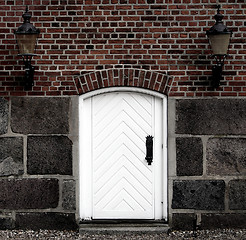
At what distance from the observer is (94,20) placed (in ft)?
18.7

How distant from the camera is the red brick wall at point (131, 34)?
5.71 meters

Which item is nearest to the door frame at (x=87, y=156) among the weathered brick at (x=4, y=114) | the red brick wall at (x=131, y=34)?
the red brick wall at (x=131, y=34)

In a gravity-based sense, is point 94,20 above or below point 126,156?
above

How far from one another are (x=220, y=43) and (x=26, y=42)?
2539 mm

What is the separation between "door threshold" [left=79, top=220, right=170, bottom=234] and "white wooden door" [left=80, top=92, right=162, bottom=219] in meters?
0.10

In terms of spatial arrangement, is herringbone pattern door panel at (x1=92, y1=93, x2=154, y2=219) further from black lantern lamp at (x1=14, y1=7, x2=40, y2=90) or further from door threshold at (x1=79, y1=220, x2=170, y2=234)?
black lantern lamp at (x1=14, y1=7, x2=40, y2=90)

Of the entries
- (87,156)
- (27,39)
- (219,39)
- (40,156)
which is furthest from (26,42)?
(219,39)

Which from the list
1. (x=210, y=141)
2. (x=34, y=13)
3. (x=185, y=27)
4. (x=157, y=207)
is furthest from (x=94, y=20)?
(x=157, y=207)

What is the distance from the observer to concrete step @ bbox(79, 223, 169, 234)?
18.9 feet

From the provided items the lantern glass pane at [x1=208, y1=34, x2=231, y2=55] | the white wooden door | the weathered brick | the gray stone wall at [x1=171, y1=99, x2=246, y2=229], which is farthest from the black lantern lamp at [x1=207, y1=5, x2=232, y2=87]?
the weathered brick

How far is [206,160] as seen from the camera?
5781mm

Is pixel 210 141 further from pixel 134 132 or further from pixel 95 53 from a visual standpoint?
pixel 95 53

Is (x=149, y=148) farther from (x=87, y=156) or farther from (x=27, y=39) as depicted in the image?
(x=27, y=39)

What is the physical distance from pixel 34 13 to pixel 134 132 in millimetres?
2186
